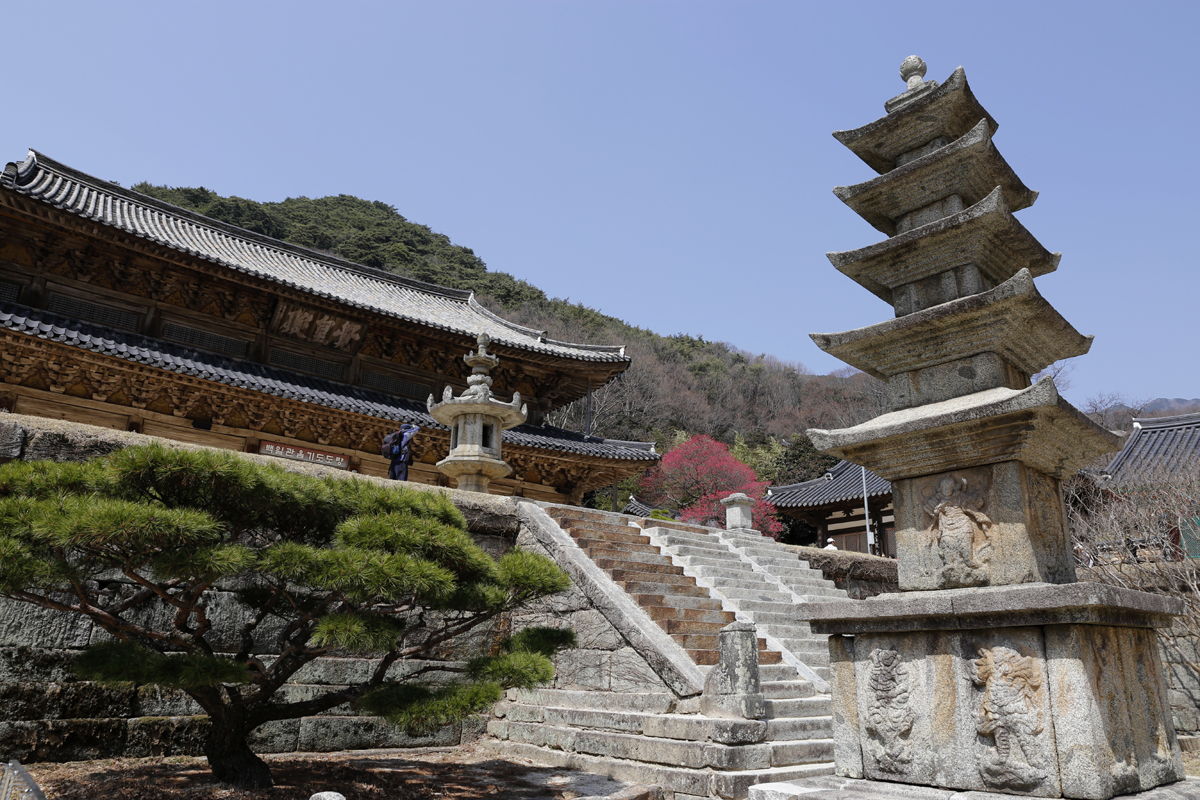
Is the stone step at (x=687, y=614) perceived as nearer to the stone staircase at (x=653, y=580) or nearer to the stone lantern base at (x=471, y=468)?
the stone staircase at (x=653, y=580)

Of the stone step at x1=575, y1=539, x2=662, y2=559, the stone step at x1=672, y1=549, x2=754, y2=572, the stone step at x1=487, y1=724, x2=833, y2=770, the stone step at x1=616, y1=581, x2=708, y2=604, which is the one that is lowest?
the stone step at x1=487, y1=724, x2=833, y2=770

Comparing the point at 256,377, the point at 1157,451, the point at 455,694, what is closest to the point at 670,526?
the point at 455,694

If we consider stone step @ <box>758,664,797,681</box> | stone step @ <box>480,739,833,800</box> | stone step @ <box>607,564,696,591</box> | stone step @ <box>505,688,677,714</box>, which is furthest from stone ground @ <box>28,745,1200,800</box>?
stone step @ <box>607,564,696,591</box>

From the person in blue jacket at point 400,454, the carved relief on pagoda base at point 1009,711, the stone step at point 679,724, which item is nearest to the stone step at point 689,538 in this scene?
the stone step at point 679,724

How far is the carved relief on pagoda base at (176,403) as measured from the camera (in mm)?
11539

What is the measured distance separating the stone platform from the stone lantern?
707cm

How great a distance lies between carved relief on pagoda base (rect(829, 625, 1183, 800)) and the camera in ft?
12.1

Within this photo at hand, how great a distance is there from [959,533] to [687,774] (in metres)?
2.93

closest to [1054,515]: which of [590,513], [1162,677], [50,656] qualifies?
[1162,677]

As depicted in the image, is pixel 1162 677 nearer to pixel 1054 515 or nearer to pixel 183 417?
pixel 1054 515

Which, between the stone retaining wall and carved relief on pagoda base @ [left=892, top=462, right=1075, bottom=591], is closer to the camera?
carved relief on pagoda base @ [left=892, top=462, right=1075, bottom=591]

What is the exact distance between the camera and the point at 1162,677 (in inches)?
177

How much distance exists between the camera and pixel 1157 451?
19.2 m

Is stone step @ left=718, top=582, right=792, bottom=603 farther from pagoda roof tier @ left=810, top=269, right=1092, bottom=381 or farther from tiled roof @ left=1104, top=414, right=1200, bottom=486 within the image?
tiled roof @ left=1104, top=414, right=1200, bottom=486
